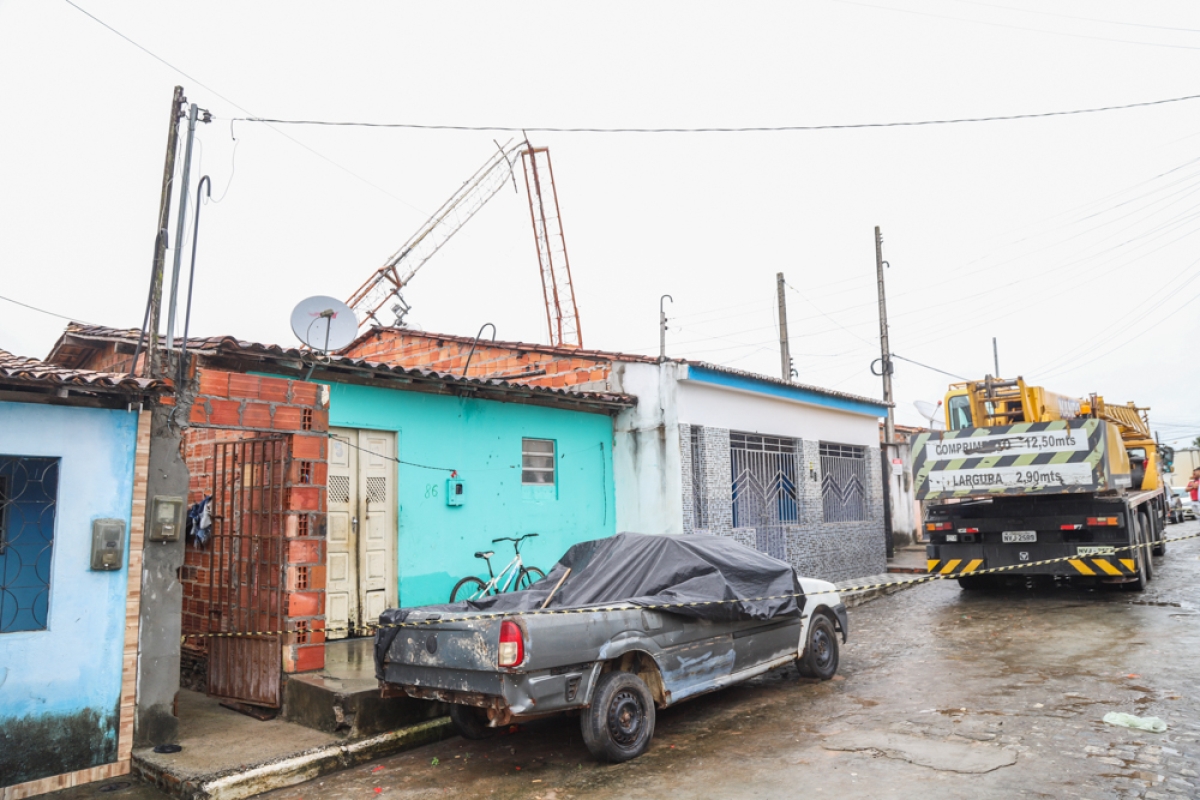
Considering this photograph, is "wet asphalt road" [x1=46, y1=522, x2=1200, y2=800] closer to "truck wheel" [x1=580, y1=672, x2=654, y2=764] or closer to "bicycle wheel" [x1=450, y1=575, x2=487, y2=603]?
"truck wheel" [x1=580, y1=672, x2=654, y2=764]

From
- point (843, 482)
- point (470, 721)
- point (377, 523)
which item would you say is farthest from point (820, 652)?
point (843, 482)

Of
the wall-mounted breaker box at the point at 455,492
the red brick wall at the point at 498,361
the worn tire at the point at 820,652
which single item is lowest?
the worn tire at the point at 820,652

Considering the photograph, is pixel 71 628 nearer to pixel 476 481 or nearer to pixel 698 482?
pixel 476 481

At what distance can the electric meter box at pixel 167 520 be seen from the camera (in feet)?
19.4

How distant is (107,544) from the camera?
18.4ft

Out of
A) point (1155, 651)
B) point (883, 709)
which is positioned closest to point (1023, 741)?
point (883, 709)

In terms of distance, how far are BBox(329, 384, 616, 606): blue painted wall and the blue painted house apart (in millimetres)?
2959

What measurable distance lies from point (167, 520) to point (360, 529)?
9.67 feet

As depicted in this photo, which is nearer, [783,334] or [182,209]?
[182,209]

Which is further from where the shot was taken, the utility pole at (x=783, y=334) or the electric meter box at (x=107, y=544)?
the utility pole at (x=783, y=334)

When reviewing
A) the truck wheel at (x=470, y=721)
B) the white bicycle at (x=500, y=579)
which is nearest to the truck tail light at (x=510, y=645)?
the truck wheel at (x=470, y=721)

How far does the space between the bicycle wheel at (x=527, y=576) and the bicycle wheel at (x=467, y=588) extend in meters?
0.53

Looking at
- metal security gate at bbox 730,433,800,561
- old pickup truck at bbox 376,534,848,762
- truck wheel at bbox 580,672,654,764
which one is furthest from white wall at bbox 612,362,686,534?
truck wheel at bbox 580,672,654,764

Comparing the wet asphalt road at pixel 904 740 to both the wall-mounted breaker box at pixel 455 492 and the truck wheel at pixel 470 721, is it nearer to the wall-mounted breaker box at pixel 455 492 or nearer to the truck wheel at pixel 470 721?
the truck wheel at pixel 470 721
